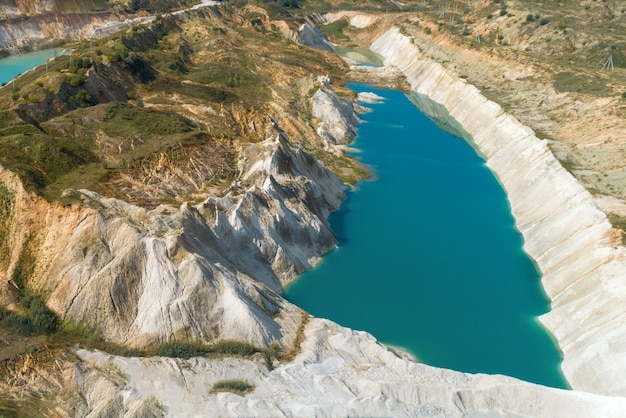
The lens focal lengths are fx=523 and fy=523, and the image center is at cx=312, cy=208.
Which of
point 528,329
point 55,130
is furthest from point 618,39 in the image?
point 55,130

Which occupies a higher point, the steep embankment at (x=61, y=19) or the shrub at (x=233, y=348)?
the shrub at (x=233, y=348)

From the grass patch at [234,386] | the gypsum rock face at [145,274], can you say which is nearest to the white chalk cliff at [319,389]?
the grass patch at [234,386]

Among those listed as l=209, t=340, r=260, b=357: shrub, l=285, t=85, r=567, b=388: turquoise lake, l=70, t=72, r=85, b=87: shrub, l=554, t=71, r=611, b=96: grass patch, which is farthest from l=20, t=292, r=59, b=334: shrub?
l=554, t=71, r=611, b=96: grass patch

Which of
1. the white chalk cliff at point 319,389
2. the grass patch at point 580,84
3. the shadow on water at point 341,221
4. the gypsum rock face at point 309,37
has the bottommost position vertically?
the gypsum rock face at point 309,37

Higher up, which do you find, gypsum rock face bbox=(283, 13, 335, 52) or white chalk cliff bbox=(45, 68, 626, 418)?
white chalk cliff bbox=(45, 68, 626, 418)

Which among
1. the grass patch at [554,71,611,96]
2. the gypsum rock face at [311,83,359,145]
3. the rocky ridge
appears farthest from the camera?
the grass patch at [554,71,611,96]

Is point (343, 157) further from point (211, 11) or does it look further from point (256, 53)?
point (211, 11)

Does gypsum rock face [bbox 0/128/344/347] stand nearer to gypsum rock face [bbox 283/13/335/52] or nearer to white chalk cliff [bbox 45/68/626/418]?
white chalk cliff [bbox 45/68/626/418]

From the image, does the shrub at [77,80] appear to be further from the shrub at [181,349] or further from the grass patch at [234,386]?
the grass patch at [234,386]
